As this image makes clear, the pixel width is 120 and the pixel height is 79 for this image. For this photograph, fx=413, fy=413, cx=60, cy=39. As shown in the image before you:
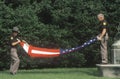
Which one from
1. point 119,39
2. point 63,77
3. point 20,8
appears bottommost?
point 63,77

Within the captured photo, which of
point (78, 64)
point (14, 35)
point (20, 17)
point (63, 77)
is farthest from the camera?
point (78, 64)

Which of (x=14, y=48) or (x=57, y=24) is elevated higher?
(x=57, y=24)

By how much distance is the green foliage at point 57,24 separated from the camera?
18375 millimetres

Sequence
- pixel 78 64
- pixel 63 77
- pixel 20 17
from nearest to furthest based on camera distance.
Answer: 1. pixel 63 77
2. pixel 20 17
3. pixel 78 64

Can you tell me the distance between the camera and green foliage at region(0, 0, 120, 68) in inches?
723

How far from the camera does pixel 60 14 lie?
19.2m

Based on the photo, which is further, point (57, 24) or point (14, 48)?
point (57, 24)

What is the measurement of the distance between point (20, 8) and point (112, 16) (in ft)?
14.8

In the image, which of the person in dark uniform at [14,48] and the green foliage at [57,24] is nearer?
the person in dark uniform at [14,48]

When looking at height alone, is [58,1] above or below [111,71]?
above

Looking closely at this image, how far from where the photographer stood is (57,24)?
1967 cm

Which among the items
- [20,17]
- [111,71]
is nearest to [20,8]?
[20,17]

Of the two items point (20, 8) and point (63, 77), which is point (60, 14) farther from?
point (63, 77)

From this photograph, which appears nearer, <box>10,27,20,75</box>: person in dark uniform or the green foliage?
<box>10,27,20,75</box>: person in dark uniform
